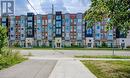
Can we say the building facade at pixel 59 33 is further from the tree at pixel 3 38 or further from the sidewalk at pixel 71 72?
the sidewalk at pixel 71 72

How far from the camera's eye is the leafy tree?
763 inches

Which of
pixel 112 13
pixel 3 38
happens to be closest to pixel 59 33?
pixel 3 38

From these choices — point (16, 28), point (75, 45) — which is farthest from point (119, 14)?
point (16, 28)

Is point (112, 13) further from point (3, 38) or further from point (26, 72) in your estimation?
point (3, 38)

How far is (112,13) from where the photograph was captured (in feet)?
64.9

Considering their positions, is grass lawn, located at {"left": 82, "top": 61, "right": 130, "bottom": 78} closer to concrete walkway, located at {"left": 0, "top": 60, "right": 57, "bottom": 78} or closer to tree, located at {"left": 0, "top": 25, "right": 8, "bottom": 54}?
concrete walkway, located at {"left": 0, "top": 60, "right": 57, "bottom": 78}

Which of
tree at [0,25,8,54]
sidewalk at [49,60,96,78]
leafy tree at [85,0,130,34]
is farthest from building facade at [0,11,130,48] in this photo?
leafy tree at [85,0,130,34]

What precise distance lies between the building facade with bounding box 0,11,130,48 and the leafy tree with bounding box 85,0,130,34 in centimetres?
9226

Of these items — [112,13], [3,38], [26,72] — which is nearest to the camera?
[26,72]

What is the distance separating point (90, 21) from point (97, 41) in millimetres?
95592

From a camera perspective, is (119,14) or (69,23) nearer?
(119,14)

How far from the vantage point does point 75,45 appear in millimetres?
116000

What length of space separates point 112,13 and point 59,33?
98.4 metres

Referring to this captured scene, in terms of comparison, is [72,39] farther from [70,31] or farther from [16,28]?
[16,28]
